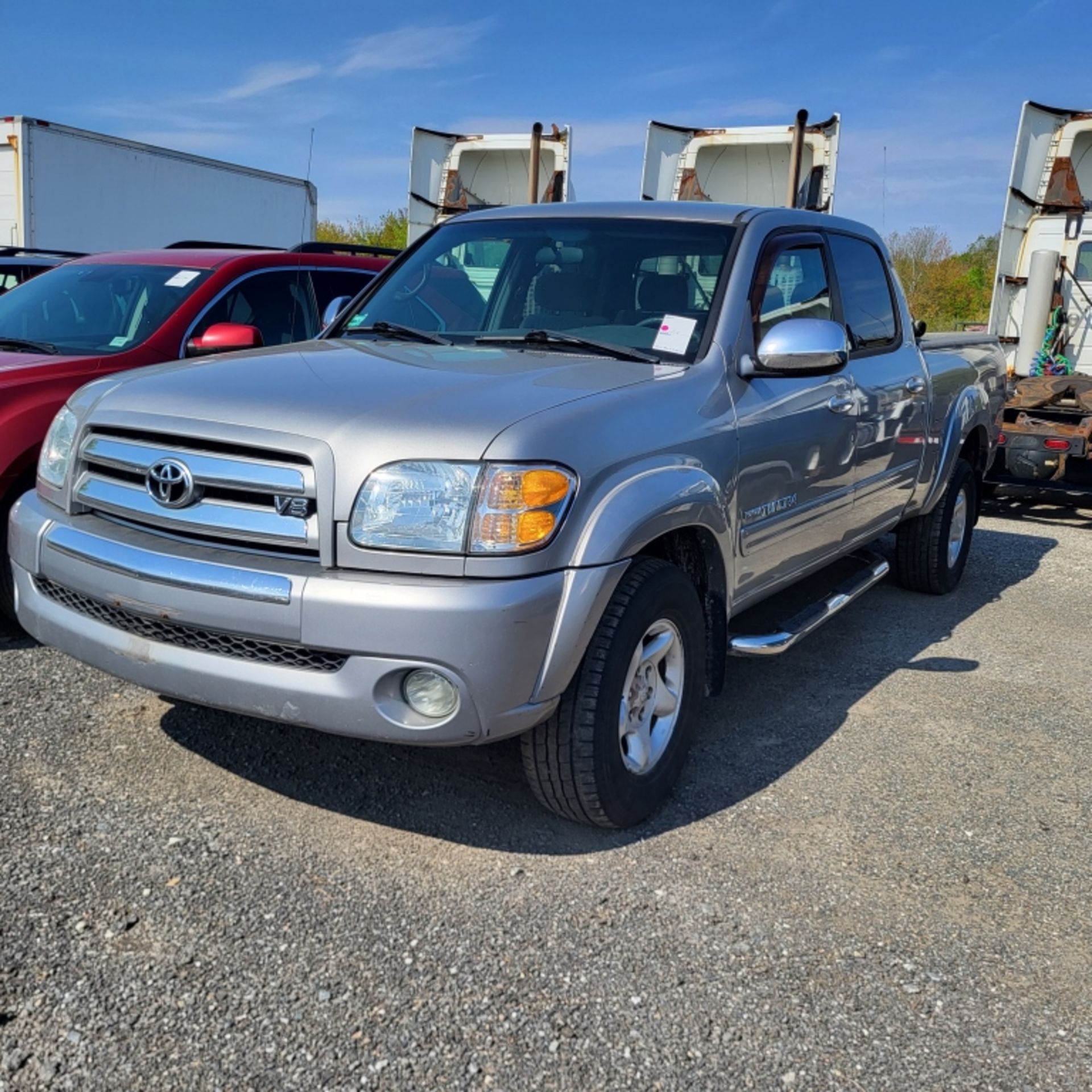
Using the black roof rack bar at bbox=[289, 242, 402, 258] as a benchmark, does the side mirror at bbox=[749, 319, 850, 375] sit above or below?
below

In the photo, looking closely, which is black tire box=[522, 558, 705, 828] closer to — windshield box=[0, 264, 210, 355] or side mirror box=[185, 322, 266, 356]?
side mirror box=[185, 322, 266, 356]

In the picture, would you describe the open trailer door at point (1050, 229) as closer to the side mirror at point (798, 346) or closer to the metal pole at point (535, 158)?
the metal pole at point (535, 158)

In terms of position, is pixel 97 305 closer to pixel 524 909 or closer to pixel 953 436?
pixel 524 909

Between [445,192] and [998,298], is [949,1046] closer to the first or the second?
[998,298]

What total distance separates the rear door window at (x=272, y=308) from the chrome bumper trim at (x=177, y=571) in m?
2.63

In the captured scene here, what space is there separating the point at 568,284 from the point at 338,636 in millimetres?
1921

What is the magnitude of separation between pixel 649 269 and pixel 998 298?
858cm

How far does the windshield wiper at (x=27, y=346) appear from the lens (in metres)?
5.28

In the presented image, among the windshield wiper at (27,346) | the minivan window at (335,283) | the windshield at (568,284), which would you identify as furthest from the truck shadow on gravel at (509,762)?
the minivan window at (335,283)

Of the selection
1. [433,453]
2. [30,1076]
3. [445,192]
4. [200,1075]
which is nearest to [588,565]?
[433,453]

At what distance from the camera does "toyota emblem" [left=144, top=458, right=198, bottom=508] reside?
307 cm

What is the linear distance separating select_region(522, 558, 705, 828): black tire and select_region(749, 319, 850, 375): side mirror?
35.1 inches

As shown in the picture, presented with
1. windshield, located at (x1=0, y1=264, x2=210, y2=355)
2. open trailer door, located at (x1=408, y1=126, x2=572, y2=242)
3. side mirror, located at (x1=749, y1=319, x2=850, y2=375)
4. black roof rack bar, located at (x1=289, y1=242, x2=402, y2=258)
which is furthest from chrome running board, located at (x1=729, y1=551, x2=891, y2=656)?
open trailer door, located at (x1=408, y1=126, x2=572, y2=242)

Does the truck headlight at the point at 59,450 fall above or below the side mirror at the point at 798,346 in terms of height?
below
